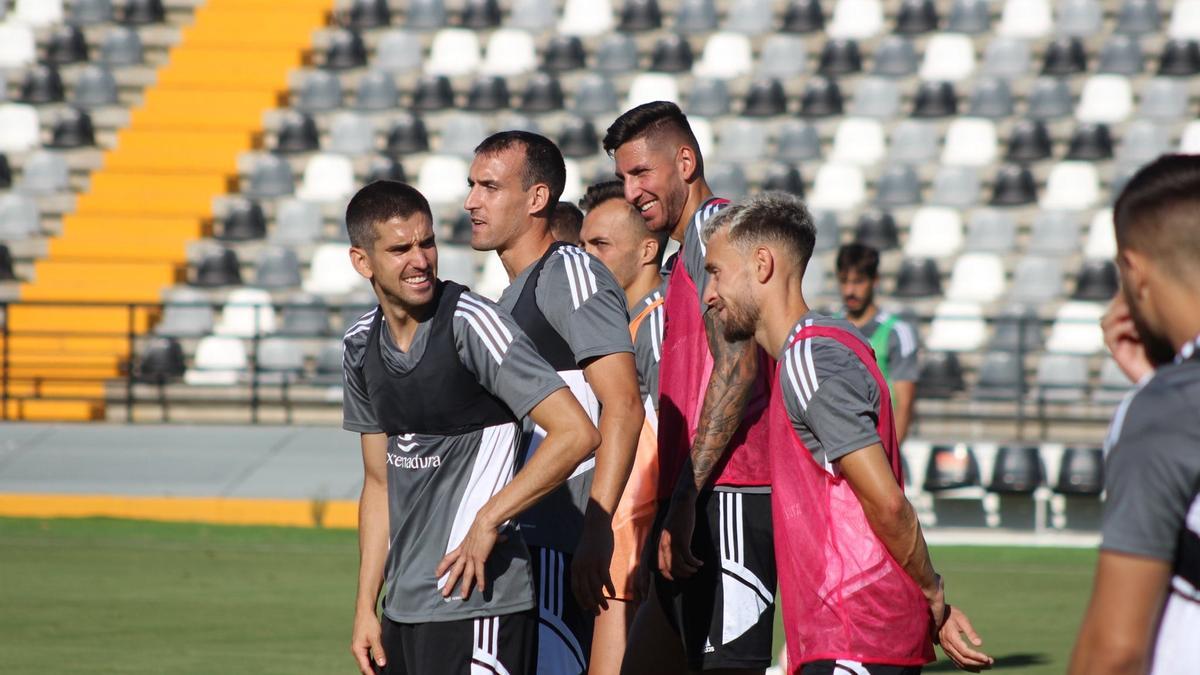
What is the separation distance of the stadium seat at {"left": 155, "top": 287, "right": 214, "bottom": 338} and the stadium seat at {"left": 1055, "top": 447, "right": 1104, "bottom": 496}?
928 centimetres

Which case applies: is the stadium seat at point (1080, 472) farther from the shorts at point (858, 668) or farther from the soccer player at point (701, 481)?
the shorts at point (858, 668)

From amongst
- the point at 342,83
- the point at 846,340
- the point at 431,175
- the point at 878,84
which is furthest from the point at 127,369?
the point at 846,340

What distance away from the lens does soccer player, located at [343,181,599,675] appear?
4.45m

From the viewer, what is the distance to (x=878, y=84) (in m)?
20.9

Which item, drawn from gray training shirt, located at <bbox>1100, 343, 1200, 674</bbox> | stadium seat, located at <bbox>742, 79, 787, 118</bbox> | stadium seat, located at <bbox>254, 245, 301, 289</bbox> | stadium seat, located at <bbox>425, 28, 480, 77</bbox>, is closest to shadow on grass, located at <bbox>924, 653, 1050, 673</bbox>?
gray training shirt, located at <bbox>1100, 343, 1200, 674</bbox>

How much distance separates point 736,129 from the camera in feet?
66.8

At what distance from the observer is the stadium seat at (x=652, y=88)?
21031 millimetres

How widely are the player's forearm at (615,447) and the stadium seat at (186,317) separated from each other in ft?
44.3

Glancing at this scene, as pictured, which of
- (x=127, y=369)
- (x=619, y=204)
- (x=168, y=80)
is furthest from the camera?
(x=168, y=80)

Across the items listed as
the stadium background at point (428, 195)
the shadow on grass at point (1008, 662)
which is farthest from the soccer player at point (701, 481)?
the stadium background at point (428, 195)

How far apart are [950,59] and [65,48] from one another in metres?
12.1

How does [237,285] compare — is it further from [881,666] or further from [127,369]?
[881,666]

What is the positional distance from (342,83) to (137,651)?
1442 centimetres

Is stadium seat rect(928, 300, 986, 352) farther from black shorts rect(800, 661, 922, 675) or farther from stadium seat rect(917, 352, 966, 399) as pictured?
black shorts rect(800, 661, 922, 675)
